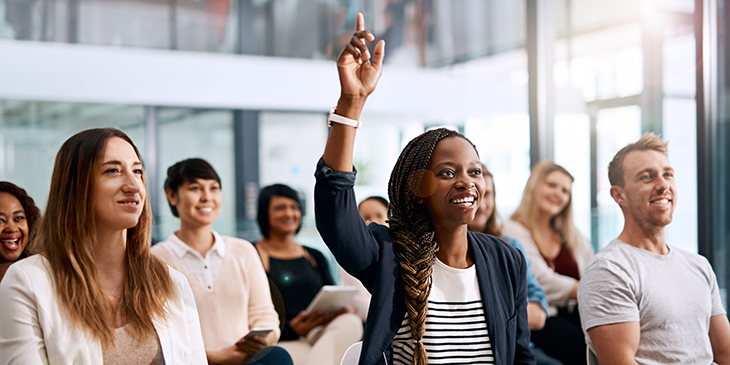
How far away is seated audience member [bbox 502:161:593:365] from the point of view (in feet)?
9.88

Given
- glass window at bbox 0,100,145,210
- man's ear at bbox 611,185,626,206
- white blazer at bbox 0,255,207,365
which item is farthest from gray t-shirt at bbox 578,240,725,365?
glass window at bbox 0,100,145,210

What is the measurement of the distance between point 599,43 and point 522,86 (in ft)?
2.30

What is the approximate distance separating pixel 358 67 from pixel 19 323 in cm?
95

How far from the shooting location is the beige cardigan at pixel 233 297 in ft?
6.54

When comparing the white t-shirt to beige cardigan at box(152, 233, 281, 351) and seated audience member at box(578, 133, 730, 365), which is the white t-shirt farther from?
beige cardigan at box(152, 233, 281, 351)

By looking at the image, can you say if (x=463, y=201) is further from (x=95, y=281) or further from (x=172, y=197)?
(x=172, y=197)

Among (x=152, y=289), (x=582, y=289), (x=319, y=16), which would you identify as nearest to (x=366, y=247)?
(x=152, y=289)

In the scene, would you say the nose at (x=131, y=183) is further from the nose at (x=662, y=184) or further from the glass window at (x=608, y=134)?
the glass window at (x=608, y=134)

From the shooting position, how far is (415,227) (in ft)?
4.57

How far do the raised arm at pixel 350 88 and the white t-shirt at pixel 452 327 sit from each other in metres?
0.41

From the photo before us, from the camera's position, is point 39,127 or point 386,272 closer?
point 386,272

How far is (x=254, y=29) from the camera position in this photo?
14.6 feet

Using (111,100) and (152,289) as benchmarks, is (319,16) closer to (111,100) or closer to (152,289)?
(111,100)

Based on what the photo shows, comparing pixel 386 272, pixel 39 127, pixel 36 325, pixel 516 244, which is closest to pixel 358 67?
pixel 386 272
